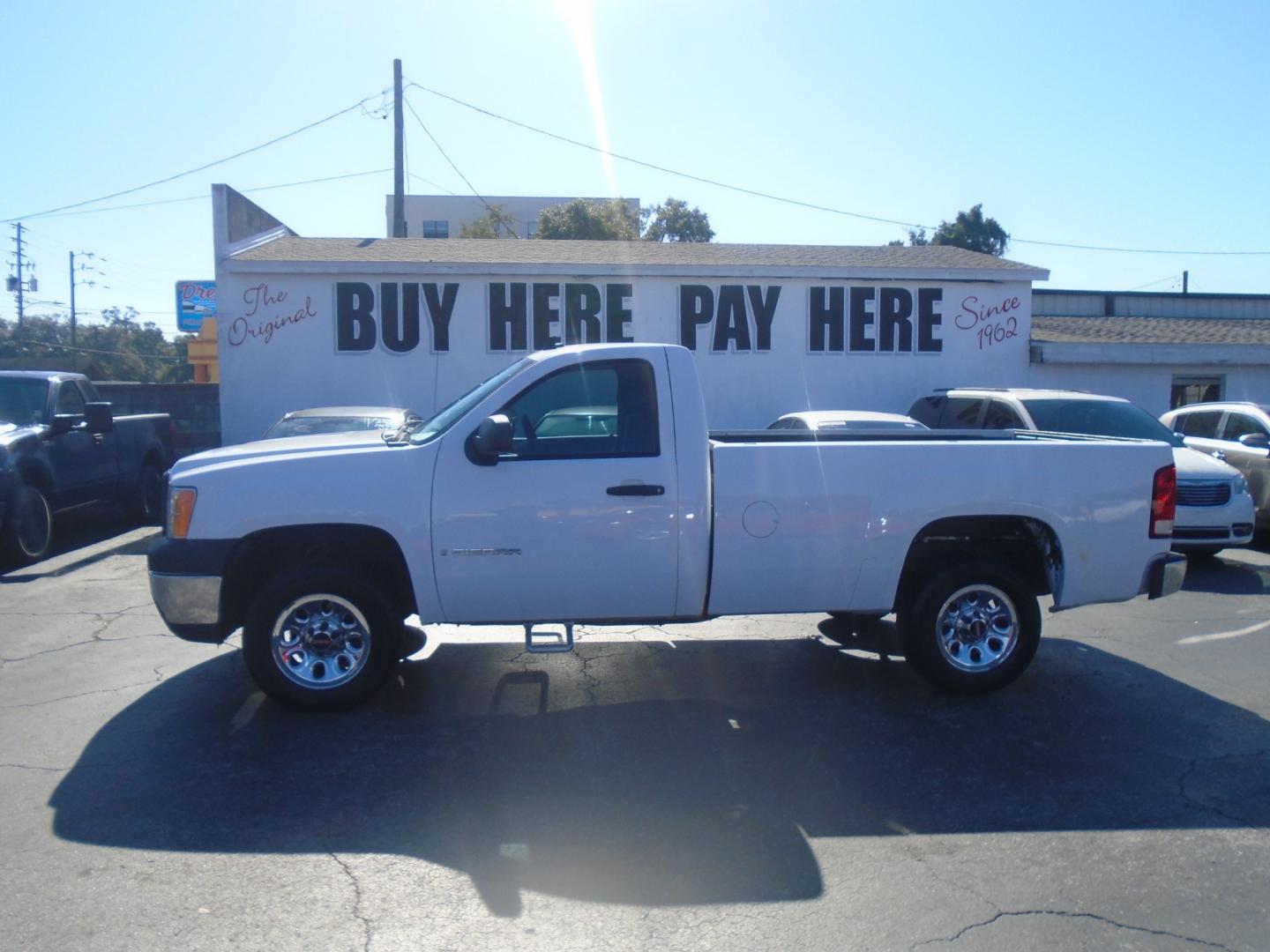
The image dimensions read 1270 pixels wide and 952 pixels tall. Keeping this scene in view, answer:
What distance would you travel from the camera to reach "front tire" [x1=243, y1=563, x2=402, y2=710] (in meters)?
5.74

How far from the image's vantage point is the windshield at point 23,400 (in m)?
11.4

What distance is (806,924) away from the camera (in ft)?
12.2

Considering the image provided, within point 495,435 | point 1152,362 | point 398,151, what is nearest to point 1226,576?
point 495,435

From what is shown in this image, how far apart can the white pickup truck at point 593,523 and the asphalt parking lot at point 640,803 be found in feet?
1.82

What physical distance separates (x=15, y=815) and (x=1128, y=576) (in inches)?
230

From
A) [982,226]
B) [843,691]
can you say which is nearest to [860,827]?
[843,691]

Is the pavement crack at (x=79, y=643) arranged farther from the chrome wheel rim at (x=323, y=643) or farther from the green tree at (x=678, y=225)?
the green tree at (x=678, y=225)

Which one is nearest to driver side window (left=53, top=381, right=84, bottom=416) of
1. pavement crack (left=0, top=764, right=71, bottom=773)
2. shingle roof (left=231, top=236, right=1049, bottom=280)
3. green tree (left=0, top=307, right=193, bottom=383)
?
shingle roof (left=231, top=236, right=1049, bottom=280)

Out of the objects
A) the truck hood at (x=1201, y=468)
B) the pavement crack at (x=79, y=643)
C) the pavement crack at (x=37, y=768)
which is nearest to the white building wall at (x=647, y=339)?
the truck hood at (x=1201, y=468)

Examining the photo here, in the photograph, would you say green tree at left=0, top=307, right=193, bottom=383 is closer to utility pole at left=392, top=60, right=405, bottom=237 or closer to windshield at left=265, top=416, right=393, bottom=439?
utility pole at left=392, top=60, right=405, bottom=237

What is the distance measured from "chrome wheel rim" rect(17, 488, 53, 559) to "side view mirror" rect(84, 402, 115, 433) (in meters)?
1.04

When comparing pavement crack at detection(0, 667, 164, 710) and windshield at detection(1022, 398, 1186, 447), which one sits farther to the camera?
windshield at detection(1022, 398, 1186, 447)

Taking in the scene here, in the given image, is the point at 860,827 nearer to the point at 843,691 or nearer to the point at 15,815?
the point at 843,691

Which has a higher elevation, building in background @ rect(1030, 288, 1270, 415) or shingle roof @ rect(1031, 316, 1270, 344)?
shingle roof @ rect(1031, 316, 1270, 344)
